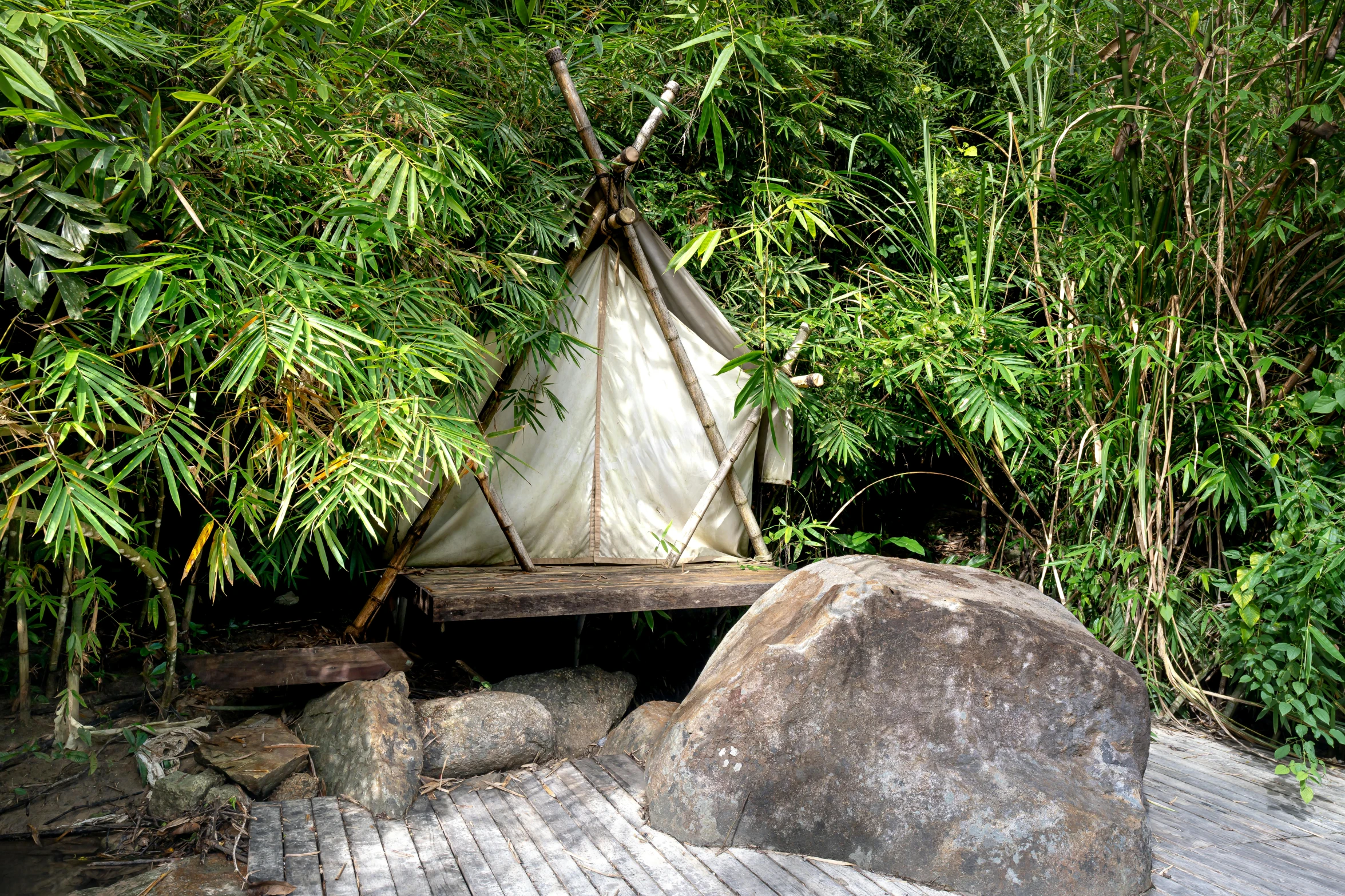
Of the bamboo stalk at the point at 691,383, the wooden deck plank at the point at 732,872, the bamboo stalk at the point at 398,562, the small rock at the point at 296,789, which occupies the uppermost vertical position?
the bamboo stalk at the point at 691,383

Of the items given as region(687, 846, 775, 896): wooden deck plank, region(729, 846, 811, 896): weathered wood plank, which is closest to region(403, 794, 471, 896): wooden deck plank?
region(687, 846, 775, 896): wooden deck plank

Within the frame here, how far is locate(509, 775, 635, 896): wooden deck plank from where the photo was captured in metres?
2.44

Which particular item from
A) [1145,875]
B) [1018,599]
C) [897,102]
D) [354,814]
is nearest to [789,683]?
[1018,599]

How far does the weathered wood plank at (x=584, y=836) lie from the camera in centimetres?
249

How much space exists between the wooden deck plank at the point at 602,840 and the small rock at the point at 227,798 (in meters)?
0.92

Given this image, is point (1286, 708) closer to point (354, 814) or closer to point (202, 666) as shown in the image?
point (354, 814)

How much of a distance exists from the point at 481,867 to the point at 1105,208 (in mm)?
3916

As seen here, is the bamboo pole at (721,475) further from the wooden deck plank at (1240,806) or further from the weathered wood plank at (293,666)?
the wooden deck plank at (1240,806)

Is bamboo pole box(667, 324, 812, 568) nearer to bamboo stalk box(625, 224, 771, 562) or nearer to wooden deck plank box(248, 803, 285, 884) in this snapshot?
bamboo stalk box(625, 224, 771, 562)

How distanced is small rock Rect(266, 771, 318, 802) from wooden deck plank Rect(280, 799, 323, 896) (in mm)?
38

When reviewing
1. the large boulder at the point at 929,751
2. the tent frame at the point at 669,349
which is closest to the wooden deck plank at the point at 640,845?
the large boulder at the point at 929,751

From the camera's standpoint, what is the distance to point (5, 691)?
119 inches

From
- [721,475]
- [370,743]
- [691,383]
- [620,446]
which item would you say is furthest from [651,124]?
[370,743]

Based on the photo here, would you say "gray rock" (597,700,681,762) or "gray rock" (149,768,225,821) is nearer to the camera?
"gray rock" (149,768,225,821)
